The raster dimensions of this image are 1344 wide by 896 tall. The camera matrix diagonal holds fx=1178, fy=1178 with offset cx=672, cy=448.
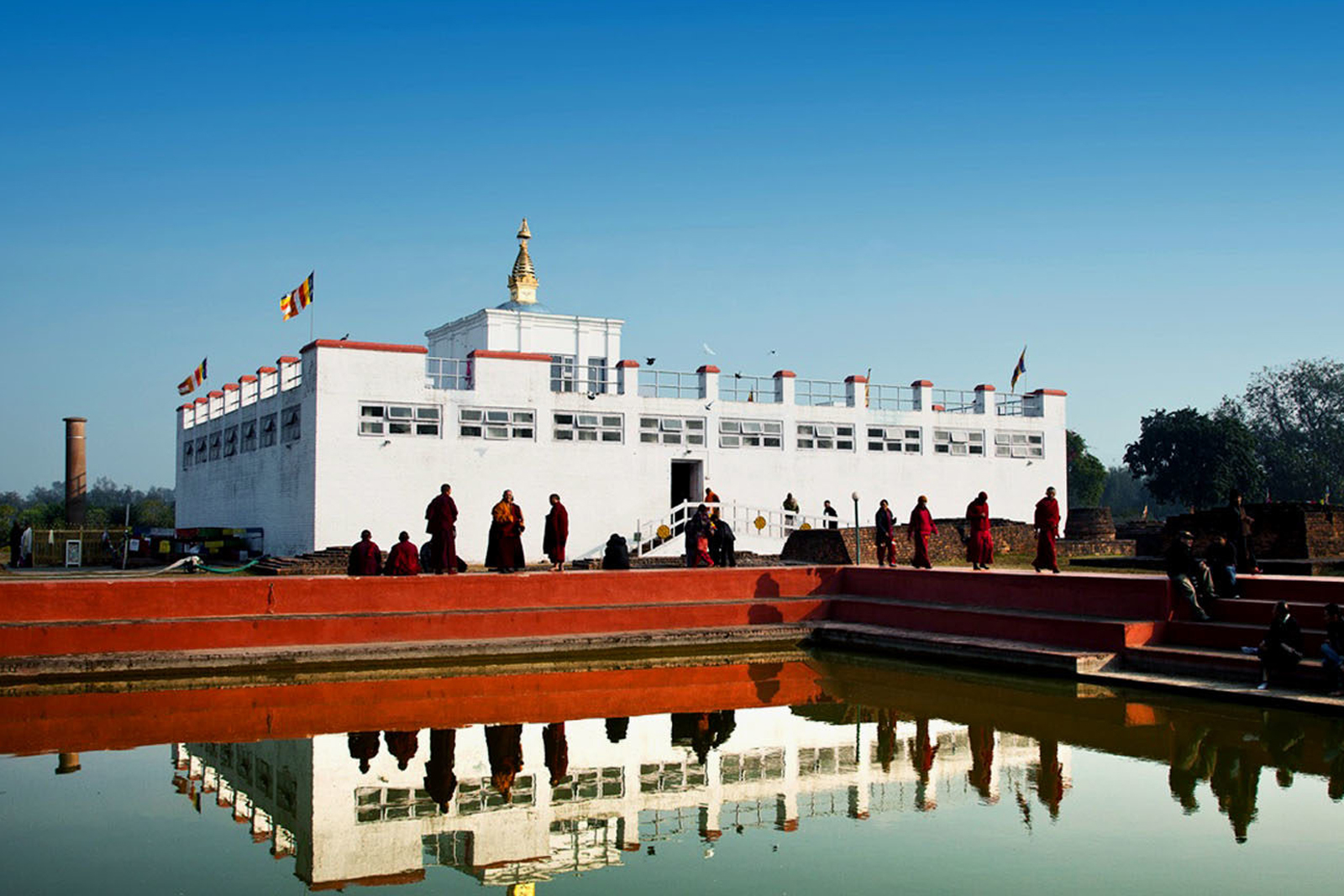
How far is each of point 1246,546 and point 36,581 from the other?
52.8 ft

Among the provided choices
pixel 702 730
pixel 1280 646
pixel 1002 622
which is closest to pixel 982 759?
pixel 702 730

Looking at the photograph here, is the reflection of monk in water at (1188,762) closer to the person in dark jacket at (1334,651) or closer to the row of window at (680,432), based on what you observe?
the person in dark jacket at (1334,651)

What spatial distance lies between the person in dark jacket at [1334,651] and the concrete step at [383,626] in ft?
27.4

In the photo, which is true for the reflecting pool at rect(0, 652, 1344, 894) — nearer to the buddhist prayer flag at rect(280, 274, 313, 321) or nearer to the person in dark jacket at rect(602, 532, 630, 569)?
the person in dark jacket at rect(602, 532, 630, 569)

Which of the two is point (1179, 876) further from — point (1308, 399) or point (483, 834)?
point (1308, 399)

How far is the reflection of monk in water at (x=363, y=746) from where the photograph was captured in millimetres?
9852

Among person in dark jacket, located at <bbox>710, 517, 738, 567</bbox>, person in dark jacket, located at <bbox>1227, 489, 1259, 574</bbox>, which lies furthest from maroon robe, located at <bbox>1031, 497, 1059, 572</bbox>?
person in dark jacket, located at <bbox>710, 517, 738, 567</bbox>

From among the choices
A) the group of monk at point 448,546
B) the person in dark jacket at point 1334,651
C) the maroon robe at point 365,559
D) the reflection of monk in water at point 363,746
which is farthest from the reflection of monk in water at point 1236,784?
the maroon robe at point 365,559

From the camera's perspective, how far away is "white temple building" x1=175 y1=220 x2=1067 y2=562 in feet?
97.0

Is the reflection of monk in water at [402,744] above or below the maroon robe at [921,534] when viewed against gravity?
below

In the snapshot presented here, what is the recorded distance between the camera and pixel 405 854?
7555 mm

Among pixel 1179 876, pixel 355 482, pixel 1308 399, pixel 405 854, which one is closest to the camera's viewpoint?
pixel 1179 876

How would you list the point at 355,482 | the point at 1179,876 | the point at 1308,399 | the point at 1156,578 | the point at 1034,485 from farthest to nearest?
the point at 1308,399 → the point at 1034,485 → the point at 355,482 → the point at 1156,578 → the point at 1179,876

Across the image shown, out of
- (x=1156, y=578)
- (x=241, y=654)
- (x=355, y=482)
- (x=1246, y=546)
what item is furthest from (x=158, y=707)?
(x=355, y=482)
